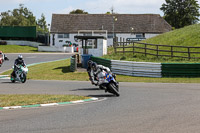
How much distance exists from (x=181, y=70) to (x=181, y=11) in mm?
71775

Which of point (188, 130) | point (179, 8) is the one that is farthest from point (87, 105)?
point (179, 8)

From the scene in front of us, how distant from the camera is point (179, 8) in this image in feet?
302

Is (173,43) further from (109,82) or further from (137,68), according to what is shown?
(109,82)

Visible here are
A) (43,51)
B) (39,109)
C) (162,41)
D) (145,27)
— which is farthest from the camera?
(145,27)

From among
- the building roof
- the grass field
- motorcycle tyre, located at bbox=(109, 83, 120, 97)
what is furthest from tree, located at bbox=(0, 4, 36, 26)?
motorcycle tyre, located at bbox=(109, 83, 120, 97)

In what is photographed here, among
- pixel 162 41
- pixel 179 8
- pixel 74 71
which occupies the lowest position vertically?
pixel 74 71

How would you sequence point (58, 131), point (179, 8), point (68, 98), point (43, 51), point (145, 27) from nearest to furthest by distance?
1. point (58, 131)
2. point (68, 98)
3. point (43, 51)
4. point (145, 27)
5. point (179, 8)

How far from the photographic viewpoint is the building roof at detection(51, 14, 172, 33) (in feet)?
243

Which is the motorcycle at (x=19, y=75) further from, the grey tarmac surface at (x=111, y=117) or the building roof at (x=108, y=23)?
the building roof at (x=108, y=23)

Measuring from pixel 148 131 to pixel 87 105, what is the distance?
3936 mm

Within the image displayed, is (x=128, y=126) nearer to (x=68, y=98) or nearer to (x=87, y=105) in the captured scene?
(x=87, y=105)

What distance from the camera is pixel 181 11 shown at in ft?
302

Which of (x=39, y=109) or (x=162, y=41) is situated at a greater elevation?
(x=162, y=41)

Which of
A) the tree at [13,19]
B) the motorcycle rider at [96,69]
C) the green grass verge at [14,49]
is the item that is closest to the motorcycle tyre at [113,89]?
the motorcycle rider at [96,69]
